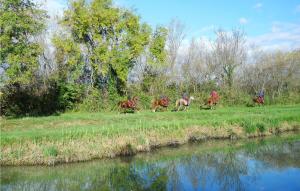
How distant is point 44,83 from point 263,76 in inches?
1037

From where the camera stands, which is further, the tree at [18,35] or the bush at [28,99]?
the bush at [28,99]

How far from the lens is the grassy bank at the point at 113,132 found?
18609mm

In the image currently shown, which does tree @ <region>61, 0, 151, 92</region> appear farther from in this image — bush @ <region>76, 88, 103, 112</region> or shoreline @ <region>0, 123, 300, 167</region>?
shoreline @ <region>0, 123, 300, 167</region>

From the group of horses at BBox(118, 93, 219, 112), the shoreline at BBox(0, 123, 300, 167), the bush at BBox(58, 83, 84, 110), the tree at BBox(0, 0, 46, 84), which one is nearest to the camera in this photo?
the shoreline at BBox(0, 123, 300, 167)

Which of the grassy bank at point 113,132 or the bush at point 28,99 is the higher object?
the bush at point 28,99

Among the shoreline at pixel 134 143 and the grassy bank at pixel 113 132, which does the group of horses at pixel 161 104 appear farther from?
the shoreline at pixel 134 143

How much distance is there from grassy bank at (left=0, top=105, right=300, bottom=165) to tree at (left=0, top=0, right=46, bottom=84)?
12.6 feet

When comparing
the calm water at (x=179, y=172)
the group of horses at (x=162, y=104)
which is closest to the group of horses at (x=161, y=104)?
the group of horses at (x=162, y=104)

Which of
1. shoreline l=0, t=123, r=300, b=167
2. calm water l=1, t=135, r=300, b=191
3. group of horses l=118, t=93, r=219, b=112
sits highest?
group of horses l=118, t=93, r=219, b=112

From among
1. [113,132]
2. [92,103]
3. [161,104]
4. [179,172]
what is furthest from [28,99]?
[179,172]

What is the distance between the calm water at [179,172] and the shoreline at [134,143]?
49cm

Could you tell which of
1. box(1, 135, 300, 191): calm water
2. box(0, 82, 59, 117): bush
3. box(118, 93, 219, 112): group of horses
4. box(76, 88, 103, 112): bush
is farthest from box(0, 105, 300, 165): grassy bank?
box(76, 88, 103, 112): bush

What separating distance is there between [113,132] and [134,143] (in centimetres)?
113

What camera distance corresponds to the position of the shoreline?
18344mm
